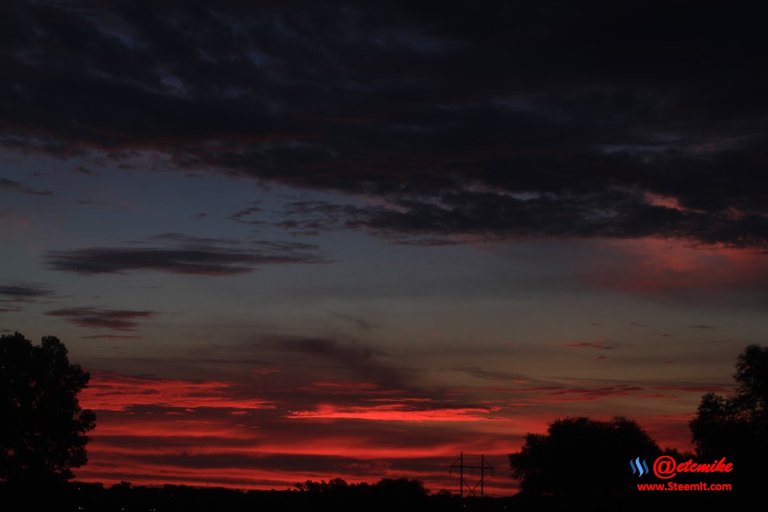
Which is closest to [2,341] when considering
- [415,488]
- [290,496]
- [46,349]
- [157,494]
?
[46,349]

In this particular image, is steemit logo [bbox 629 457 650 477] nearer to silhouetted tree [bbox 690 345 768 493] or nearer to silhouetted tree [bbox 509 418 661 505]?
silhouetted tree [bbox 690 345 768 493]

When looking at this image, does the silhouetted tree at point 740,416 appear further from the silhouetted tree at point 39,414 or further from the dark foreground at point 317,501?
the silhouetted tree at point 39,414

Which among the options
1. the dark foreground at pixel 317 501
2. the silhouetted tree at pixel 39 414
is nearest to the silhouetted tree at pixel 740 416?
the dark foreground at pixel 317 501

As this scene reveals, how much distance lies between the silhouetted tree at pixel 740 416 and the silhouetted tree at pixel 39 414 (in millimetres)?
64188

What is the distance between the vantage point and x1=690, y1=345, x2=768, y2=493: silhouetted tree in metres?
105

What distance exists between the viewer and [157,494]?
545 ft

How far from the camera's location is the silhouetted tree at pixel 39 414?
97.7 meters

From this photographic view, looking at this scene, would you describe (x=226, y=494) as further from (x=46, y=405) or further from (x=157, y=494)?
(x=46, y=405)

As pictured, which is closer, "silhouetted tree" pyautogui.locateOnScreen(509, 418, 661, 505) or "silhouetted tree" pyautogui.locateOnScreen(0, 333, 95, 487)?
"silhouetted tree" pyautogui.locateOnScreen(0, 333, 95, 487)

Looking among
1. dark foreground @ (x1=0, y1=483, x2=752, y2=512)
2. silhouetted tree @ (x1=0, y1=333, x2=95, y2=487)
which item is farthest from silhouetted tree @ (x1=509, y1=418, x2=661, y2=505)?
silhouetted tree @ (x1=0, y1=333, x2=95, y2=487)

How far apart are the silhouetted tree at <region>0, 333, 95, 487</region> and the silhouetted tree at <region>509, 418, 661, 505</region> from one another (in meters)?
74.9

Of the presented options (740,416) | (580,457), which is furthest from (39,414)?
(580,457)

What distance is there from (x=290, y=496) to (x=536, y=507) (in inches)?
1777

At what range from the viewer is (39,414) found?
99375 mm
